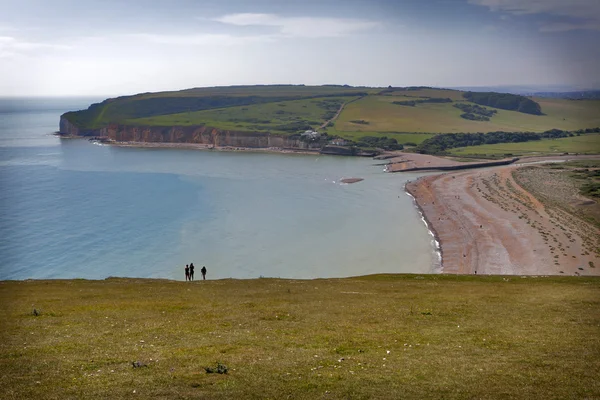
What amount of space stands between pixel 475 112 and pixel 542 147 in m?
55.6

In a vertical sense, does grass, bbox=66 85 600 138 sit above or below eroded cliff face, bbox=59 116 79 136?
above

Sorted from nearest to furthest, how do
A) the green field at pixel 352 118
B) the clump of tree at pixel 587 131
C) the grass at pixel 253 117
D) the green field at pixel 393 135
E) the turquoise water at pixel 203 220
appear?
the turquoise water at pixel 203 220 < the clump of tree at pixel 587 131 < the green field at pixel 393 135 < the green field at pixel 352 118 < the grass at pixel 253 117

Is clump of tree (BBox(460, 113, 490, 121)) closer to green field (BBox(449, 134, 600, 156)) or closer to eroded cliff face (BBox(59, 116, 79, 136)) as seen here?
green field (BBox(449, 134, 600, 156))

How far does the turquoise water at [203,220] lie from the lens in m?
50.4

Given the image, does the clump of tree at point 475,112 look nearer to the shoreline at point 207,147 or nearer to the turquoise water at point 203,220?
the shoreline at point 207,147

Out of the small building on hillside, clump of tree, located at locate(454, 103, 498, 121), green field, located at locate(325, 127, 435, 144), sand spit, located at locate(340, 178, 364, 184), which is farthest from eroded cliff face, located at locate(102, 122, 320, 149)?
clump of tree, located at locate(454, 103, 498, 121)

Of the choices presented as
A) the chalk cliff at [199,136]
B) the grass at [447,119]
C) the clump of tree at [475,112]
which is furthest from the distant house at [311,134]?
the clump of tree at [475,112]

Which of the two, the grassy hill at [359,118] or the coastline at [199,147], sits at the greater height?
the grassy hill at [359,118]

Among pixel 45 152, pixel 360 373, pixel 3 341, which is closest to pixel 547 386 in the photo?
pixel 360 373

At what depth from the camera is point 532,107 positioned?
184 m

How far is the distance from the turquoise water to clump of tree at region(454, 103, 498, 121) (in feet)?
236

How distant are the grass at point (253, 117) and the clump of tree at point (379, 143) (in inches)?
920

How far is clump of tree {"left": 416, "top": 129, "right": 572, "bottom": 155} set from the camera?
137625mm

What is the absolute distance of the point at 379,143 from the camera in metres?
140
